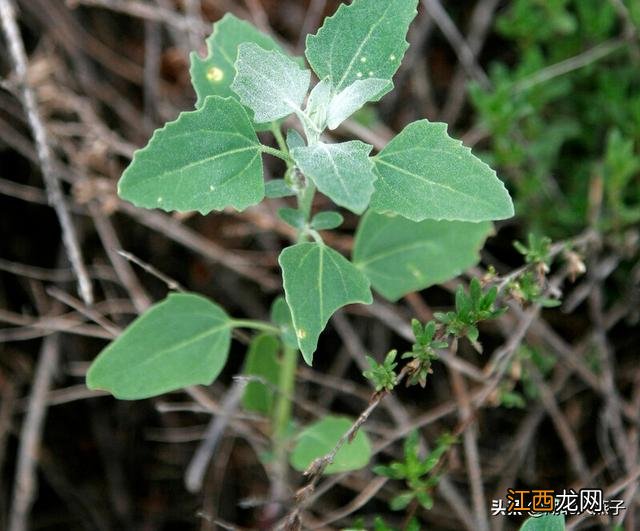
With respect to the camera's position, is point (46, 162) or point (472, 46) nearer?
point (46, 162)

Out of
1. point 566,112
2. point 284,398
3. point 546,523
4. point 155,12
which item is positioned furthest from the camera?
point 566,112

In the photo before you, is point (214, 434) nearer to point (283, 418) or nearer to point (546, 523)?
point (283, 418)

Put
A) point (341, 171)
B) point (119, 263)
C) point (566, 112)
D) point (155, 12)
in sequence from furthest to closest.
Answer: point (566, 112)
point (155, 12)
point (119, 263)
point (341, 171)

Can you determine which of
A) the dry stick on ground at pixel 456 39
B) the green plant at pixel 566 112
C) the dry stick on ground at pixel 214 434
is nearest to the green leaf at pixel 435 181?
the dry stick on ground at pixel 214 434

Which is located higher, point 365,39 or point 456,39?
point 456,39

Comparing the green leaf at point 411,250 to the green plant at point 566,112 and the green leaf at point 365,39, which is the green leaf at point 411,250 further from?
the green plant at point 566,112

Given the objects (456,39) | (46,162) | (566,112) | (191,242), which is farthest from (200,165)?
(566,112)

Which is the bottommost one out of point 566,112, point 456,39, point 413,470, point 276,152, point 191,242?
point 413,470
